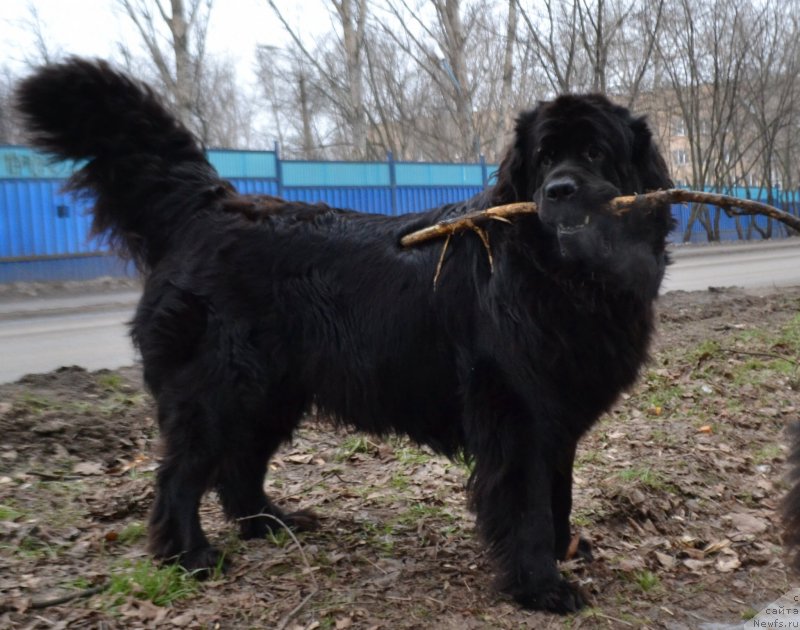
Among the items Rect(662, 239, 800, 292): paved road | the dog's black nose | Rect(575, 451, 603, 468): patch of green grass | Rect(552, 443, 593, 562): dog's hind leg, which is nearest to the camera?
the dog's black nose

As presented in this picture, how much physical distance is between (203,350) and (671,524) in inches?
101

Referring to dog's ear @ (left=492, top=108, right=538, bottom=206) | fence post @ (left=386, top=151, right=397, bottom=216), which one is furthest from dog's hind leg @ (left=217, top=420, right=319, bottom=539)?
fence post @ (left=386, top=151, right=397, bottom=216)

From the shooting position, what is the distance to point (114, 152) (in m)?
4.02

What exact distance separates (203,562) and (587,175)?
2.33 meters

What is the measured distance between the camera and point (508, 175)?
11.6 feet

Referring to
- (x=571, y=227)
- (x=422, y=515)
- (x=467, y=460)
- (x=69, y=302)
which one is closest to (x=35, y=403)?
Result: (x=422, y=515)

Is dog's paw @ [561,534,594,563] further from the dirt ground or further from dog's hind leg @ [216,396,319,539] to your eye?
dog's hind leg @ [216,396,319,539]

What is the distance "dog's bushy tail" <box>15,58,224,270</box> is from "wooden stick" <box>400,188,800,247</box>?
1183 mm

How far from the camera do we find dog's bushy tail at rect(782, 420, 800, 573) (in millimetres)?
2600

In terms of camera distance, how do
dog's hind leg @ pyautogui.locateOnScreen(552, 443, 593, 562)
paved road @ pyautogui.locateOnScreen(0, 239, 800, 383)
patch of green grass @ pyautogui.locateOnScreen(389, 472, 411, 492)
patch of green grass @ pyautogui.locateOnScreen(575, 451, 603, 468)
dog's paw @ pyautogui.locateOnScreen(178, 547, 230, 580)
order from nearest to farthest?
dog's paw @ pyautogui.locateOnScreen(178, 547, 230, 580), dog's hind leg @ pyautogui.locateOnScreen(552, 443, 593, 562), patch of green grass @ pyautogui.locateOnScreen(389, 472, 411, 492), patch of green grass @ pyautogui.locateOnScreen(575, 451, 603, 468), paved road @ pyautogui.locateOnScreen(0, 239, 800, 383)

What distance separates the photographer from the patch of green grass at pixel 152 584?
3.27 metres

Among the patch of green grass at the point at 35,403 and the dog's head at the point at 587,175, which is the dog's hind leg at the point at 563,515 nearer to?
the dog's head at the point at 587,175

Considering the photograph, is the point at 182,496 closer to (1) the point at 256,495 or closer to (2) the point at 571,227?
(1) the point at 256,495

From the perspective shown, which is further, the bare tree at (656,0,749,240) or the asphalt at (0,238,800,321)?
the bare tree at (656,0,749,240)
